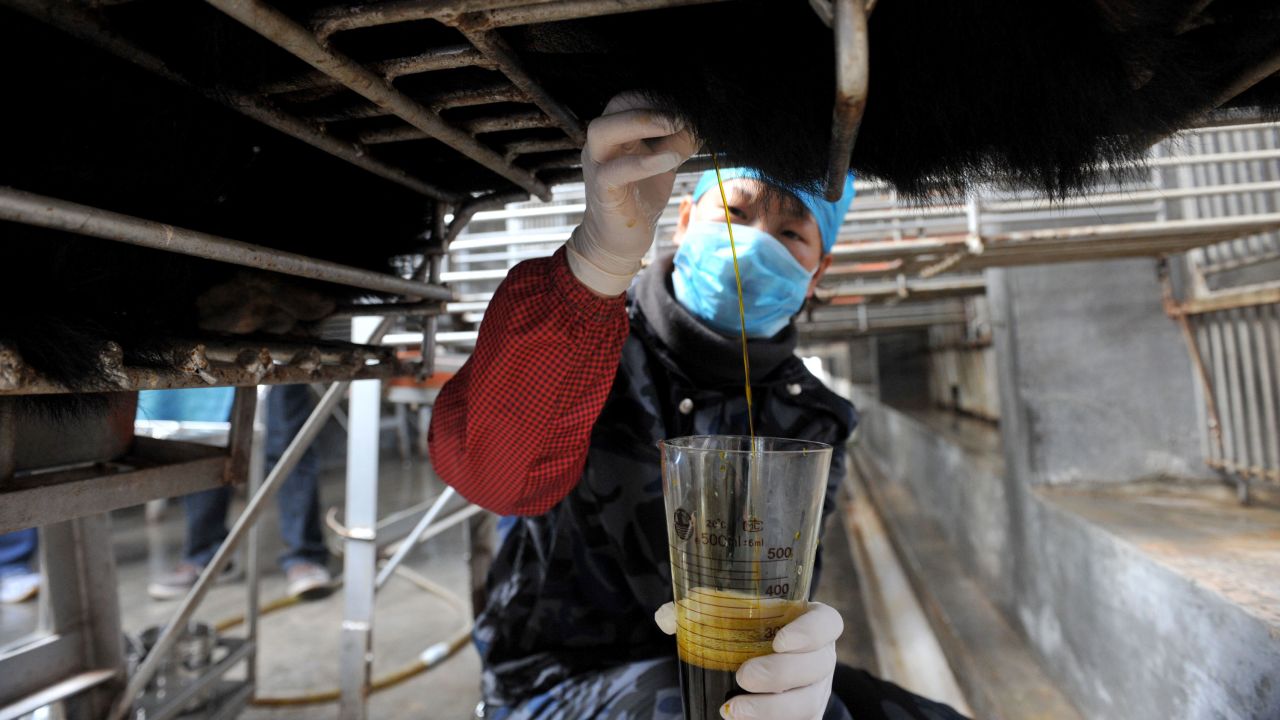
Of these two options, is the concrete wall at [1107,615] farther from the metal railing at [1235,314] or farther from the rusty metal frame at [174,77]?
the rusty metal frame at [174,77]

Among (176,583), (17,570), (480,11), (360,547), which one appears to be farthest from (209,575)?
(17,570)

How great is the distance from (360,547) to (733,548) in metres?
1.37

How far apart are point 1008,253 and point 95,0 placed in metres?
1.95

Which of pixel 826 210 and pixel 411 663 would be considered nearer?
pixel 826 210

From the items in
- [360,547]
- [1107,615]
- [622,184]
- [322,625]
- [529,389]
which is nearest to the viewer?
[622,184]

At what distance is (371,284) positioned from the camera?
70 cm

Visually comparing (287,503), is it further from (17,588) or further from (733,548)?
(733,548)

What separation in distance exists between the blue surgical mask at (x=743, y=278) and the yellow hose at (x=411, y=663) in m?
1.41

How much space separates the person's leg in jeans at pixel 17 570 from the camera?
2.79m

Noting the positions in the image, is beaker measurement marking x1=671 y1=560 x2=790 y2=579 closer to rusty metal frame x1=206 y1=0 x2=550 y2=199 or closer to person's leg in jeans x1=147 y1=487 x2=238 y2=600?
rusty metal frame x1=206 y1=0 x2=550 y2=199

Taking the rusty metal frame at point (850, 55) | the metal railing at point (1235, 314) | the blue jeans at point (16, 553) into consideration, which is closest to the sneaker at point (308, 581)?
the blue jeans at point (16, 553)

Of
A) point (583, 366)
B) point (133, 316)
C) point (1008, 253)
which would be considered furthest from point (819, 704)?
point (1008, 253)

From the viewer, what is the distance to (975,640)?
110 inches

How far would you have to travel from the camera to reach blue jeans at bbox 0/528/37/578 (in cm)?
286
